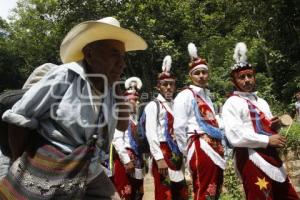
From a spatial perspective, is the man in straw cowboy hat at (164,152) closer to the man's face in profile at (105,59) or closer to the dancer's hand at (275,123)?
the dancer's hand at (275,123)

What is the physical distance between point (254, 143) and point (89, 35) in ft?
6.67

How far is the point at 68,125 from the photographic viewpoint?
267cm

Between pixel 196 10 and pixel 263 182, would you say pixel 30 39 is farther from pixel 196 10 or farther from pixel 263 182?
pixel 263 182

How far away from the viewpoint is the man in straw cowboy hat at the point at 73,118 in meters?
2.57

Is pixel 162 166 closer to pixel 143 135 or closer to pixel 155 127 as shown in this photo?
pixel 155 127

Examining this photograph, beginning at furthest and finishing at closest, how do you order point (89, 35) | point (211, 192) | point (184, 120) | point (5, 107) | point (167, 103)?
point (167, 103), point (184, 120), point (211, 192), point (5, 107), point (89, 35)

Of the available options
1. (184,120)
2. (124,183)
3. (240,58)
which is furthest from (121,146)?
(240,58)

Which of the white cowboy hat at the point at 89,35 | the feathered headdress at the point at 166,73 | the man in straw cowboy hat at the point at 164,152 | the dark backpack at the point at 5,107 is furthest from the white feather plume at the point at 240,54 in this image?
the dark backpack at the point at 5,107

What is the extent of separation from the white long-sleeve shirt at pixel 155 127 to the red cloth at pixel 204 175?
101 cm

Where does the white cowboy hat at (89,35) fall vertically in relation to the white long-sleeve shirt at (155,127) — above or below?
above

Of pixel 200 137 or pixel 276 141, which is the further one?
pixel 200 137

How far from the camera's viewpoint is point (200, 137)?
16.9 feet

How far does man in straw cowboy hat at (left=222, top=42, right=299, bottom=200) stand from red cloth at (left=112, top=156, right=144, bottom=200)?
2.36 m

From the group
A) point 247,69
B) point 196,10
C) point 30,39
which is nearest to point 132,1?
point 196,10
